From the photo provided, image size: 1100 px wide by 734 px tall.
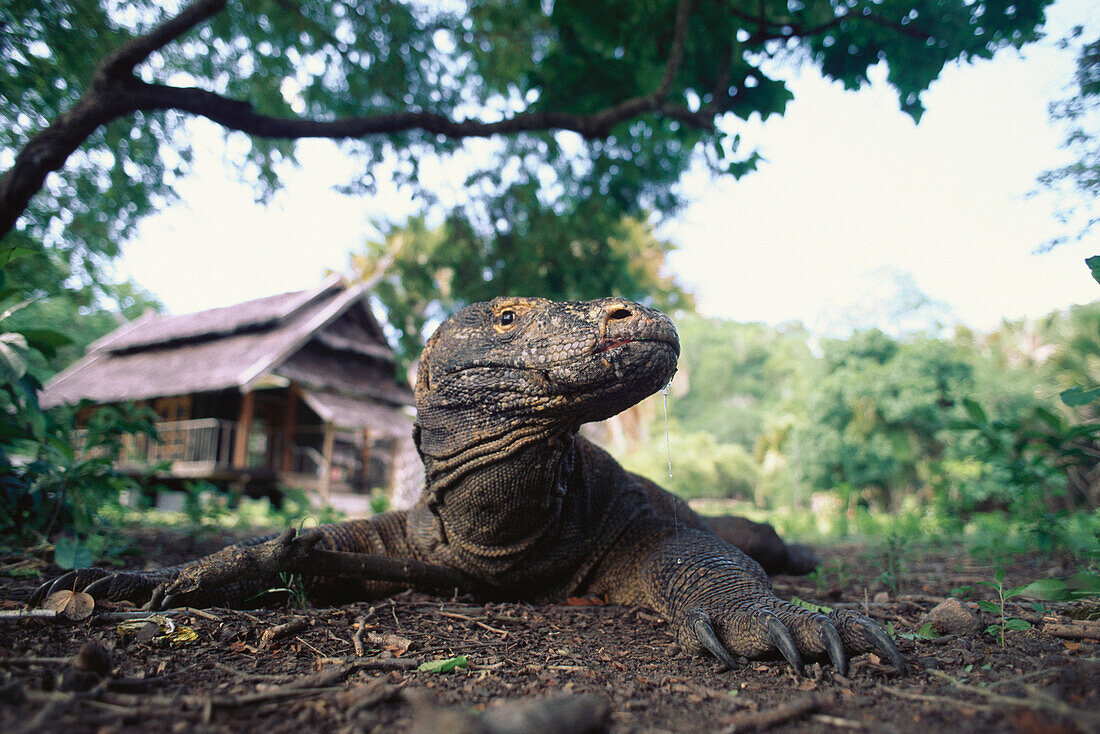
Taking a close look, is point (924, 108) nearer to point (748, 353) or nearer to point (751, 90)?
point (751, 90)

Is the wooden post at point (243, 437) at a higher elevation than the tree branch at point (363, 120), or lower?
lower

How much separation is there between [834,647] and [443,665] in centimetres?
115

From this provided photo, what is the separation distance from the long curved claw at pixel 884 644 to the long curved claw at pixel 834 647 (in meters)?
0.09

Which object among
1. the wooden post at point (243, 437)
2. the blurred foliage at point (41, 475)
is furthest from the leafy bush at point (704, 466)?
the blurred foliage at point (41, 475)

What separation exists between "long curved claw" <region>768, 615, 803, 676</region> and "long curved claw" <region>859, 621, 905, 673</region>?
22 centimetres

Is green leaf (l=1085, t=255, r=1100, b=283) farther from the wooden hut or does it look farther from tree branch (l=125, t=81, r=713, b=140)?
the wooden hut

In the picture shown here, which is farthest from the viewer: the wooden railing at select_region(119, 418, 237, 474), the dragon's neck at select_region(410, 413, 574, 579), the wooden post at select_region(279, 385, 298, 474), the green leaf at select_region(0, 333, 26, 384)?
the wooden post at select_region(279, 385, 298, 474)

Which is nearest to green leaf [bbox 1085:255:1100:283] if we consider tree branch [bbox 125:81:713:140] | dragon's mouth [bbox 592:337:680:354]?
dragon's mouth [bbox 592:337:680:354]

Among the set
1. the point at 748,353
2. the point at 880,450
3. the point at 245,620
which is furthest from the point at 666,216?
the point at 748,353

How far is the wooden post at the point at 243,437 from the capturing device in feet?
51.5

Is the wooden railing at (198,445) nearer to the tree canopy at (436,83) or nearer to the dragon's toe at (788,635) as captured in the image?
the tree canopy at (436,83)

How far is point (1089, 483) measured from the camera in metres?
9.58

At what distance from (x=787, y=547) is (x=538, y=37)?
6.91 meters

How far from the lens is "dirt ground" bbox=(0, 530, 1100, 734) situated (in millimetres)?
1360
